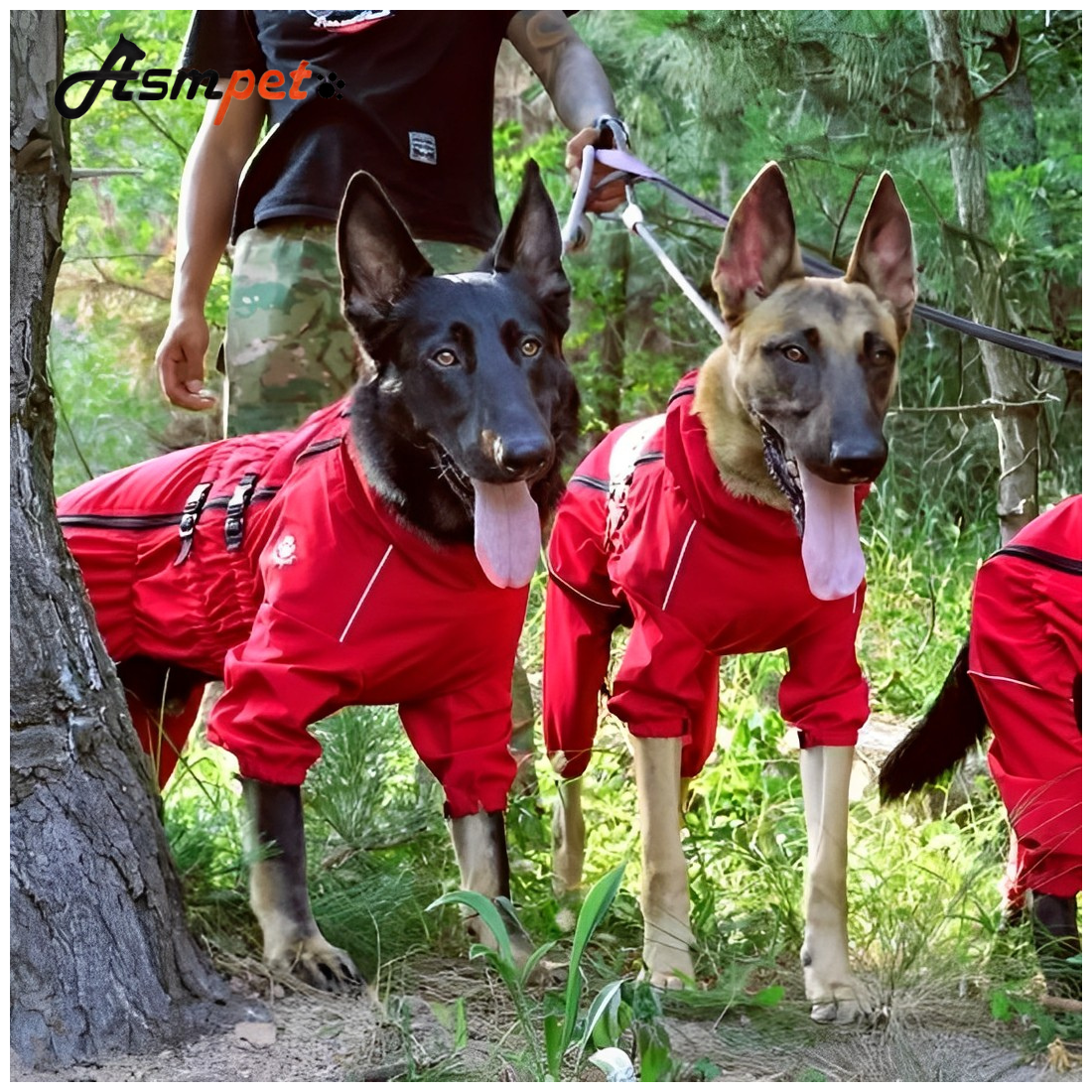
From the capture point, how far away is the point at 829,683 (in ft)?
11.2

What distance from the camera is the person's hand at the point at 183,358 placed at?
3.86m

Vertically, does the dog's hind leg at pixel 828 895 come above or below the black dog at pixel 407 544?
below

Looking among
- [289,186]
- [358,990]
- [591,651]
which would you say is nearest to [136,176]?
[289,186]

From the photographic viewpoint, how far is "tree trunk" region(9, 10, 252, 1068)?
2662 mm

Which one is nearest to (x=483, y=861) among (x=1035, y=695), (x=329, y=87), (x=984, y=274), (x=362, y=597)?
(x=362, y=597)

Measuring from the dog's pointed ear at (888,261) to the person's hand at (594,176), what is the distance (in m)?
0.82

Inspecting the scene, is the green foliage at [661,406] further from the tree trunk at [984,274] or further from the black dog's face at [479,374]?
the black dog's face at [479,374]

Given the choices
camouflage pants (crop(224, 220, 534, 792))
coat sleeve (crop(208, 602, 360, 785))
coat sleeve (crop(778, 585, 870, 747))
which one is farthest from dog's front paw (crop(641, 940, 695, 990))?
camouflage pants (crop(224, 220, 534, 792))

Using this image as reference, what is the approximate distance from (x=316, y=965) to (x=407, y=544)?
0.92 meters

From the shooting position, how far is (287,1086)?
2.61 metres

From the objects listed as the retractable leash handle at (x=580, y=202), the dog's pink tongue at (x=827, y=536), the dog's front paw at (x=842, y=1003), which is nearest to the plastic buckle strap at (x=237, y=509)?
the retractable leash handle at (x=580, y=202)

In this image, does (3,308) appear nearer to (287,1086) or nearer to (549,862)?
(287,1086)

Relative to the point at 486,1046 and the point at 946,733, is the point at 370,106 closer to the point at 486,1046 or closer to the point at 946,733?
the point at 946,733

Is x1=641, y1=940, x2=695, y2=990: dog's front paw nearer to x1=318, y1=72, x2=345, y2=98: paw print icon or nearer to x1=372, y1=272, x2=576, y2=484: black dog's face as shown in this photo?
x1=372, y1=272, x2=576, y2=484: black dog's face
